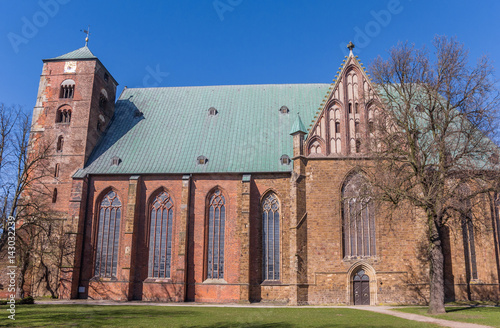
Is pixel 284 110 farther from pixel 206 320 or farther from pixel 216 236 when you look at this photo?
pixel 206 320

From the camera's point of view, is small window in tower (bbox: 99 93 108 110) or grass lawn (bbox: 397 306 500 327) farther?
small window in tower (bbox: 99 93 108 110)

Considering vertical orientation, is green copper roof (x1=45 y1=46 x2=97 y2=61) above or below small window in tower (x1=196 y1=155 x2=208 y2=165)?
above

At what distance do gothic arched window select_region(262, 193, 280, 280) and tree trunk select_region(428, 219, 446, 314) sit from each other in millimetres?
12532

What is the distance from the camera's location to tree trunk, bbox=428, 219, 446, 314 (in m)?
24.5

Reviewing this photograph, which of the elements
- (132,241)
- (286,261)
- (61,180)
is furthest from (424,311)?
(61,180)

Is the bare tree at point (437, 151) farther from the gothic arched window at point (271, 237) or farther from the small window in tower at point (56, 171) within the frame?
the small window in tower at point (56, 171)

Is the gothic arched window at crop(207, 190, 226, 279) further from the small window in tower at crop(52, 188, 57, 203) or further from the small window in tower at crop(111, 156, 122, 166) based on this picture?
the small window in tower at crop(52, 188, 57, 203)

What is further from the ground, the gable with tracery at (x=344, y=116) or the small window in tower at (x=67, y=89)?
the small window in tower at (x=67, y=89)

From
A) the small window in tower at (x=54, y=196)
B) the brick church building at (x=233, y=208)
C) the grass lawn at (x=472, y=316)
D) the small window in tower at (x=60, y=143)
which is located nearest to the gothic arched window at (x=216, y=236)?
the brick church building at (x=233, y=208)

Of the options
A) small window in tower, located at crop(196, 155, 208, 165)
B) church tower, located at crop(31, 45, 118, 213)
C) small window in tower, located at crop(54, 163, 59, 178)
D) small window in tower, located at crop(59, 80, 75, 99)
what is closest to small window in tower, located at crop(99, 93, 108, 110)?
church tower, located at crop(31, 45, 118, 213)

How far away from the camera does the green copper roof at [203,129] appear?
37.7 meters

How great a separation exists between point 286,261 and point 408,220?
31.8 feet

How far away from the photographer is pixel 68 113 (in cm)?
4100

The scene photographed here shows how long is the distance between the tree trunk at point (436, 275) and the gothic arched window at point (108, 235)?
24.2 metres
